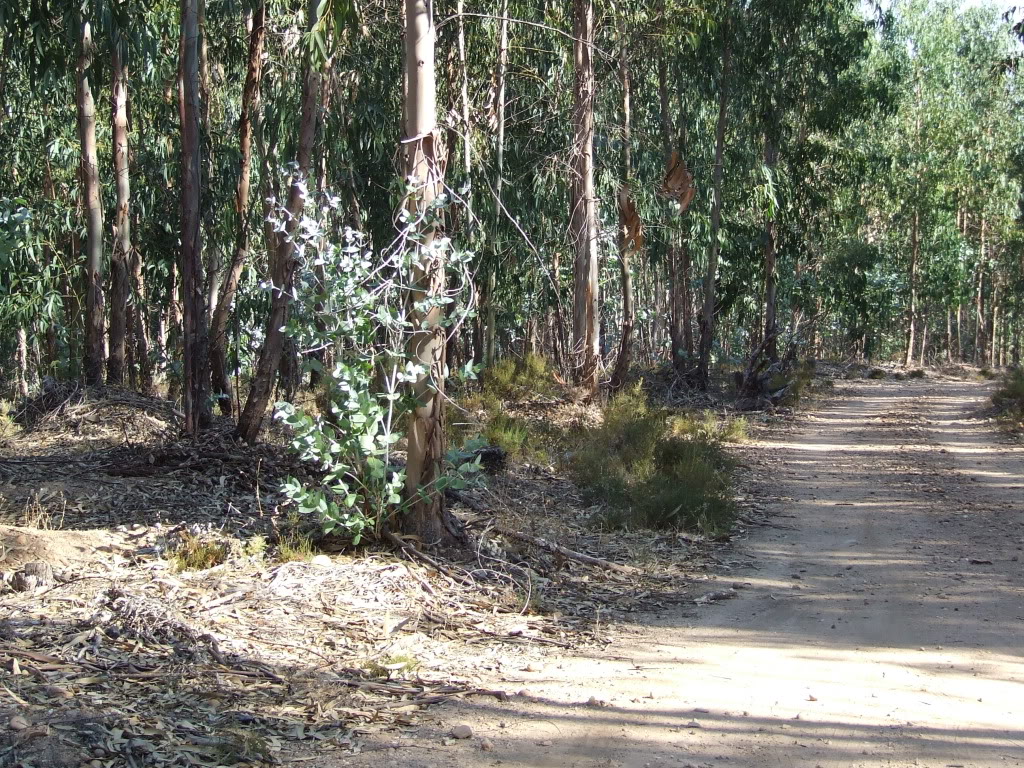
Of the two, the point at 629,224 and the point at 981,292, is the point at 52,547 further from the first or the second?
the point at 981,292

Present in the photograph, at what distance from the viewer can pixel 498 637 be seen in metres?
5.00

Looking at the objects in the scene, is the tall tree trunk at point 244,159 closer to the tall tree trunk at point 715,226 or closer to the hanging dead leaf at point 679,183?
the hanging dead leaf at point 679,183

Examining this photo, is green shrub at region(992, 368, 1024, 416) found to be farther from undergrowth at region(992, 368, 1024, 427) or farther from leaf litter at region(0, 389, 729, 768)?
leaf litter at region(0, 389, 729, 768)

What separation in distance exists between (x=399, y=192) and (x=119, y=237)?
3914 mm

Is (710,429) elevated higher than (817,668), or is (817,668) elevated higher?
(710,429)

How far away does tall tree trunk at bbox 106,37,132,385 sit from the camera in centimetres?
1118

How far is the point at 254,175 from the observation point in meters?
15.4

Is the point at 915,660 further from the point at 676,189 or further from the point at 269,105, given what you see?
the point at 676,189

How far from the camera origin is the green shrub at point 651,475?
7559 mm

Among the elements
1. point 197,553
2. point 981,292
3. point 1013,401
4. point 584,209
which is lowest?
point 197,553

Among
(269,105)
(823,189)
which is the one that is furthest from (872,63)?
(269,105)

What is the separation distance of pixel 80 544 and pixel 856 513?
6.27 m

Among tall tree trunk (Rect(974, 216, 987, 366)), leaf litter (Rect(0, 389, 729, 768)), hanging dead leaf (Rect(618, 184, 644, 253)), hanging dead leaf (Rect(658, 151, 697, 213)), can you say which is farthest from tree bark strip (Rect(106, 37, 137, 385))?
tall tree trunk (Rect(974, 216, 987, 366))

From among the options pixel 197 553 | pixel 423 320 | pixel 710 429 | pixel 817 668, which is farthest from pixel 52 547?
pixel 710 429
